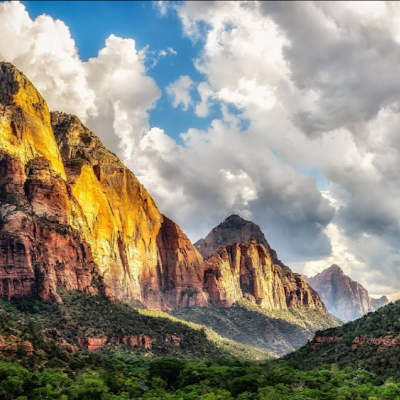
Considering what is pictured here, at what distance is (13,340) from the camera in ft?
395

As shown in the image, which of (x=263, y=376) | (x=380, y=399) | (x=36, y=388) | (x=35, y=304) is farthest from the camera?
(x=35, y=304)

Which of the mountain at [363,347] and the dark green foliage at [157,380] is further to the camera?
the mountain at [363,347]

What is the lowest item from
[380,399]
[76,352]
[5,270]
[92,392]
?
[380,399]

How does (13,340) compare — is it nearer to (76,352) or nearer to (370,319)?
(76,352)

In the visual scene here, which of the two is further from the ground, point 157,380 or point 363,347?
point 363,347

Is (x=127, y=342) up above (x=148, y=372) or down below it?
above

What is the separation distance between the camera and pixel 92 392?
105688 mm

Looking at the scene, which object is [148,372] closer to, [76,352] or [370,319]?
[76,352]

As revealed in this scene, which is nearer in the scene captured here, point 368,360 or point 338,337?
point 368,360

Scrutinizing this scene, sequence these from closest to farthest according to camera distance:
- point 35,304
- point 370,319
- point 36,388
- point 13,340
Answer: point 36,388, point 13,340, point 370,319, point 35,304

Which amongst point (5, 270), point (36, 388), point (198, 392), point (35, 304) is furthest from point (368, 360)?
point (5, 270)

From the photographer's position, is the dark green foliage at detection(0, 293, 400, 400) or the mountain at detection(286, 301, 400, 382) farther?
the mountain at detection(286, 301, 400, 382)

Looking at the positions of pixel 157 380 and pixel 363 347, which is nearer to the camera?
pixel 157 380

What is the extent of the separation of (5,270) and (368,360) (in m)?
124
